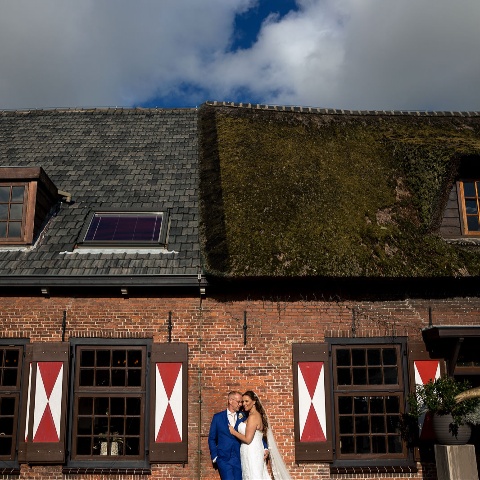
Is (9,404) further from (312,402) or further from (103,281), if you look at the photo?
(312,402)

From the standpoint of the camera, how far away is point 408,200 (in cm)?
1027

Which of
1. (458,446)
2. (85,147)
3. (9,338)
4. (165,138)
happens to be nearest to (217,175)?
(165,138)

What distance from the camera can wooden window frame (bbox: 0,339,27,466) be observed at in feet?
27.3

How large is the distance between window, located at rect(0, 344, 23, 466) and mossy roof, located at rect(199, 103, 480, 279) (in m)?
3.41

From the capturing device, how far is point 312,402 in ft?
27.9

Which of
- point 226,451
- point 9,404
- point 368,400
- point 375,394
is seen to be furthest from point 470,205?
point 9,404

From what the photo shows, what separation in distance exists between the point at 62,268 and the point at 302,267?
12.4 feet

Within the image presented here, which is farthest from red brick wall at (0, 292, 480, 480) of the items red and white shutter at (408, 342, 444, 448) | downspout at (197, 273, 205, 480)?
red and white shutter at (408, 342, 444, 448)

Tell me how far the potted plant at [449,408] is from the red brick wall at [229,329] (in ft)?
3.52

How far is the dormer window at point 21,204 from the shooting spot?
932cm

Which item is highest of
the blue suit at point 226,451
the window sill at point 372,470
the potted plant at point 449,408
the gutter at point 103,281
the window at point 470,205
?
the window at point 470,205

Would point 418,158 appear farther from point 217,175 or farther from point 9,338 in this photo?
point 9,338

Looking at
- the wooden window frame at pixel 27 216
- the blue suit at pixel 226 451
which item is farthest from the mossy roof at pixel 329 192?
the wooden window frame at pixel 27 216

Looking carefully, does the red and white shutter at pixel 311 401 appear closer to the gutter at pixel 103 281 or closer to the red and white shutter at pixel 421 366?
the red and white shutter at pixel 421 366
